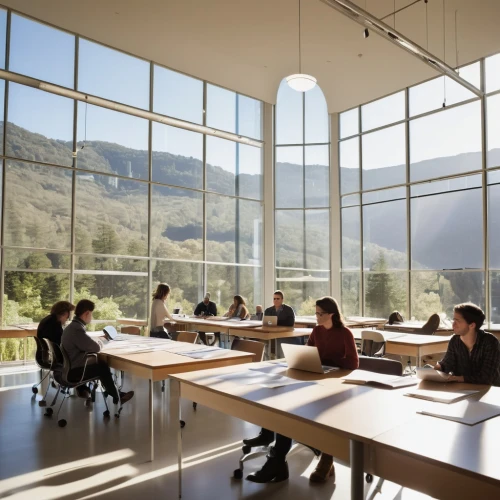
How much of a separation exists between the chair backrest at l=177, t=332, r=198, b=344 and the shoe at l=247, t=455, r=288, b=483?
259cm

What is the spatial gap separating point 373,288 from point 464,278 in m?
2.42

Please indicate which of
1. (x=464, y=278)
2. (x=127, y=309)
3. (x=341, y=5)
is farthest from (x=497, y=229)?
(x=127, y=309)

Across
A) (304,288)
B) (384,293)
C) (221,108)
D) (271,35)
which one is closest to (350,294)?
(384,293)

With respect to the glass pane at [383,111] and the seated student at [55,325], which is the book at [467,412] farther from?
the glass pane at [383,111]

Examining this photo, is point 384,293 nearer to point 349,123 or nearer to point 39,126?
point 349,123

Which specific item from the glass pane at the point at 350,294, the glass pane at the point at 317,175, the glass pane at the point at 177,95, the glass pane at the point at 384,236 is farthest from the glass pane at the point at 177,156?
the glass pane at the point at 350,294

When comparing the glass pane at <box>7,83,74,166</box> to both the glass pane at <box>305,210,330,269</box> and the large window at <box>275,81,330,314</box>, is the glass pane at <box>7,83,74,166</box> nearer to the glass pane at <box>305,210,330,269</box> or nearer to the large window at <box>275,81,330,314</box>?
the large window at <box>275,81,330,314</box>

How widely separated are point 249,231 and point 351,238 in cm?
280

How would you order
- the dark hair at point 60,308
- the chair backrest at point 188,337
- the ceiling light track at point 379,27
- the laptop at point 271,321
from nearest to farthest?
the dark hair at point 60,308 < the chair backrest at point 188,337 < the ceiling light track at point 379,27 < the laptop at point 271,321

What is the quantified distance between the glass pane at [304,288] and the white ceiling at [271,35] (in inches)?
199

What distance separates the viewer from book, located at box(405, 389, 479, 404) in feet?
8.45

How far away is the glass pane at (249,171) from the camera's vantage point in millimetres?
13188

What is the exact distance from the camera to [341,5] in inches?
255

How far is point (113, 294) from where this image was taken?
1042 centimetres
